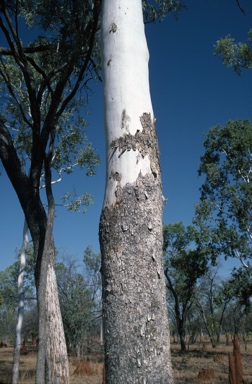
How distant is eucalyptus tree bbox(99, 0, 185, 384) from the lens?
1.65 m

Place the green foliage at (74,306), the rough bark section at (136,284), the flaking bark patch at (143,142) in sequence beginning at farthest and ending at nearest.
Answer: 1. the green foliage at (74,306)
2. the flaking bark patch at (143,142)
3. the rough bark section at (136,284)

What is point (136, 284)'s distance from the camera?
5.63ft

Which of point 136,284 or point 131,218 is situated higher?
point 131,218

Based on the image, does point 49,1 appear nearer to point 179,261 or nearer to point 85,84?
point 85,84

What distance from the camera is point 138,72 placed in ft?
6.61

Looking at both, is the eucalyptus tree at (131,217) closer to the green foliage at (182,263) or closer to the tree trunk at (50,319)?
the tree trunk at (50,319)

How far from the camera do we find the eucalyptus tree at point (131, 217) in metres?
1.65

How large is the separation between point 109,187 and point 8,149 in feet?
14.0

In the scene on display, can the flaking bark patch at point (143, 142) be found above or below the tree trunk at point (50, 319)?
above

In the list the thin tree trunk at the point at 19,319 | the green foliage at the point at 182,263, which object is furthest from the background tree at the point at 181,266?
the thin tree trunk at the point at 19,319

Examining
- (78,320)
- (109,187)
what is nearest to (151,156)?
(109,187)

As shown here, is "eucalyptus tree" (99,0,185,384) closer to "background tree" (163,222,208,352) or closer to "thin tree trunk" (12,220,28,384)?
"thin tree trunk" (12,220,28,384)

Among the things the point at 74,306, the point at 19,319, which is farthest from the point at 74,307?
the point at 19,319

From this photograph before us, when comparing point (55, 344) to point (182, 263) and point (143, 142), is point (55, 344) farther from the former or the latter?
point (182, 263)
